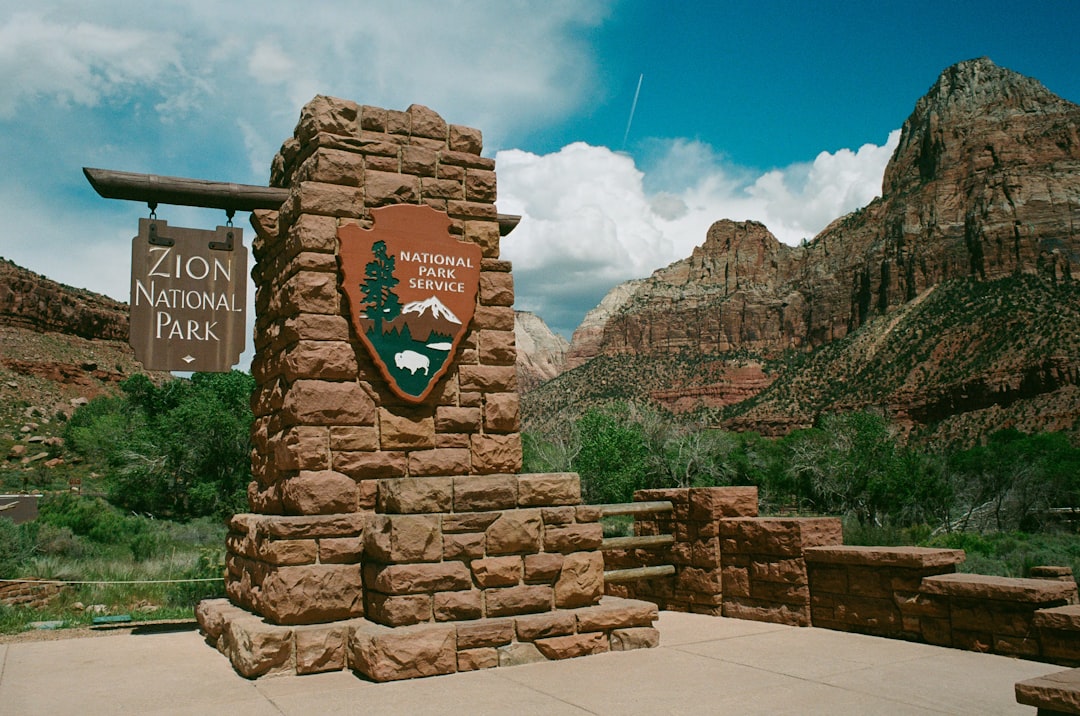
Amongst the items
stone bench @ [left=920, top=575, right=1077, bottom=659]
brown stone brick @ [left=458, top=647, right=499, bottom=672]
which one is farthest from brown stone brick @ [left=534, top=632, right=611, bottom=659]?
stone bench @ [left=920, top=575, right=1077, bottom=659]

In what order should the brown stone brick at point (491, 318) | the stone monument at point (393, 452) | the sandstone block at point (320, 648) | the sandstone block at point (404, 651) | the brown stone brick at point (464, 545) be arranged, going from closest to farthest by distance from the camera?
the sandstone block at point (404, 651)
the sandstone block at point (320, 648)
the stone monument at point (393, 452)
the brown stone brick at point (464, 545)
the brown stone brick at point (491, 318)

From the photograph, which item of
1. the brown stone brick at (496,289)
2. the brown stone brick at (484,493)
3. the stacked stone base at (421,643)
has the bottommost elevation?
the stacked stone base at (421,643)

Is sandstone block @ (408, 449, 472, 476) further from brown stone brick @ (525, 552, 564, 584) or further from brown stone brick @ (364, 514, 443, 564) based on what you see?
brown stone brick @ (525, 552, 564, 584)

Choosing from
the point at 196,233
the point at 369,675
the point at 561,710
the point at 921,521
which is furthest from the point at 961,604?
the point at 921,521

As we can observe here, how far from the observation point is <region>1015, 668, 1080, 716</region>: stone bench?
3195mm

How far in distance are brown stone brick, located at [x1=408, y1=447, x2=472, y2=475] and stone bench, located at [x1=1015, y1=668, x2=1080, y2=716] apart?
429 centimetres

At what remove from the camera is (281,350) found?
6699mm

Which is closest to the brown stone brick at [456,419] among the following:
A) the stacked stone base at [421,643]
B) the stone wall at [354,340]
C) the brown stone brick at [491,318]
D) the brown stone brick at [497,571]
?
the stone wall at [354,340]

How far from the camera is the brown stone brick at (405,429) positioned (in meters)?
6.50

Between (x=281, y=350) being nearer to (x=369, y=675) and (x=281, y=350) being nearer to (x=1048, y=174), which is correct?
(x=369, y=675)

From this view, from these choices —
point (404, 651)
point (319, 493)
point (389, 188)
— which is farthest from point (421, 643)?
point (389, 188)

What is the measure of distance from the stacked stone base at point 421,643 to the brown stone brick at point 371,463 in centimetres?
110

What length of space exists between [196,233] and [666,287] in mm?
133467

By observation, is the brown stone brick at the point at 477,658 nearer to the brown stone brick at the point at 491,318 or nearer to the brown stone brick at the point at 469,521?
the brown stone brick at the point at 469,521
